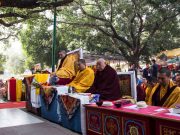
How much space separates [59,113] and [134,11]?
13261 mm

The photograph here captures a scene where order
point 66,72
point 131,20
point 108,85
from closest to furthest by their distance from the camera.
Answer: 1. point 108,85
2. point 66,72
3. point 131,20

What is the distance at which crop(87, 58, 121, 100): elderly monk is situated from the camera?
718 centimetres

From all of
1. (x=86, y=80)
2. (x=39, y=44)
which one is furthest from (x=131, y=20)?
(x=39, y=44)

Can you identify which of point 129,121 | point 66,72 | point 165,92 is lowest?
point 129,121

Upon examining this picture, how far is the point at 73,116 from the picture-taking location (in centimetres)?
709

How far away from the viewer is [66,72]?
32.6 ft

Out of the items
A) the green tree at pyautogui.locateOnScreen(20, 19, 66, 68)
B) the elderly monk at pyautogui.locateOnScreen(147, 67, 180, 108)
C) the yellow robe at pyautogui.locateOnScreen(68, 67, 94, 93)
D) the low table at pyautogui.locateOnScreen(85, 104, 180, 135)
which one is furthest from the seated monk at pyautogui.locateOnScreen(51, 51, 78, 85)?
the green tree at pyautogui.locateOnScreen(20, 19, 66, 68)

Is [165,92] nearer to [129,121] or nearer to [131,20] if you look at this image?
[129,121]

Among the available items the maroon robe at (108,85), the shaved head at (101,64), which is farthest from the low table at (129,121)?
the shaved head at (101,64)

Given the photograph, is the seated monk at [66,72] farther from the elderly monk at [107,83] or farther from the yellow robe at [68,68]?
the elderly monk at [107,83]

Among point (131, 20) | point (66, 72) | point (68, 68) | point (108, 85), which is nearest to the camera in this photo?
point (108, 85)

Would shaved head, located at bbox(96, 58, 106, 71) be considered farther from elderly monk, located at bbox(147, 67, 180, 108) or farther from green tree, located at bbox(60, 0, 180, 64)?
green tree, located at bbox(60, 0, 180, 64)

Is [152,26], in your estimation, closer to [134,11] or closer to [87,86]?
[134,11]

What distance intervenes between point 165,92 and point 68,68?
518 centimetres
